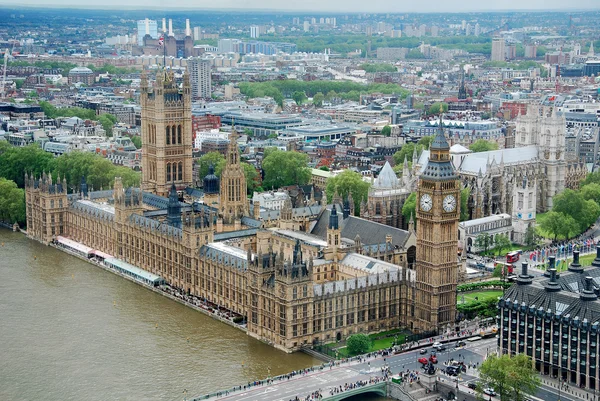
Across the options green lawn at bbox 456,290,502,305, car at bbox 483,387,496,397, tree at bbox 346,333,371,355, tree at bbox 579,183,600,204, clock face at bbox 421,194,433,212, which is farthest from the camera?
tree at bbox 579,183,600,204

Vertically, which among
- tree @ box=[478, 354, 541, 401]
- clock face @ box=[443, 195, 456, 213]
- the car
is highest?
clock face @ box=[443, 195, 456, 213]

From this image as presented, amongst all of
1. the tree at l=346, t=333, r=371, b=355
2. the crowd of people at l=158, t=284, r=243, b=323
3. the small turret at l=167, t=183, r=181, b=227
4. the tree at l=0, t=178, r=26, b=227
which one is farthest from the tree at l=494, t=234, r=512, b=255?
the tree at l=0, t=178, r=26, b=227

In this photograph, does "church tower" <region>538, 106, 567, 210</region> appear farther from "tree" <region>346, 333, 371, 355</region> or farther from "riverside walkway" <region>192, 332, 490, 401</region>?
"tree" <region>346, 333, 371, 355</region>

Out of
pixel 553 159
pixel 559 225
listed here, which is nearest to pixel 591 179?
pixel 553 159

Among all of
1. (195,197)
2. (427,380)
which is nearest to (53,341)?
(427,380)

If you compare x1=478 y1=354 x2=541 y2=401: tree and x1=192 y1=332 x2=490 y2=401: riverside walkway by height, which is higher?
x1=478 y1=354 x2=541 y2=401: tree

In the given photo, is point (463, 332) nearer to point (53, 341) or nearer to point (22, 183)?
point (53, 341)

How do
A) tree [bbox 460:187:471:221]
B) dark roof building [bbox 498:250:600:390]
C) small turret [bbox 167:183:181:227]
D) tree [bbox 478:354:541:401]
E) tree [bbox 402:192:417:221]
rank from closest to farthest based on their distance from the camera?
tree [bbox 478:354:541:401] → dark roof building [bbox 498:250:600:390] → small turret [bbox 167:183:181:227] → tree [bbox 402:192:417:221] → tree [bbox 460:187:471:221]
